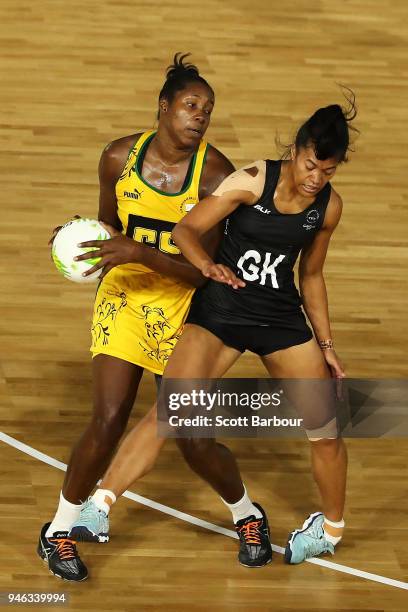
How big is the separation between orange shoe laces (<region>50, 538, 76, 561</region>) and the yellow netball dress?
83 cm

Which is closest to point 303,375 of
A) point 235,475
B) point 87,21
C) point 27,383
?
point 235,475

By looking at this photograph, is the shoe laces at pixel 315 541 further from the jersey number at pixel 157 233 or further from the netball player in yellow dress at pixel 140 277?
the jersey number at pixel 157 233

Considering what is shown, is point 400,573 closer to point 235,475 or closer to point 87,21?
point 235,475

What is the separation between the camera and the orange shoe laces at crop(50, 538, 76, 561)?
634cm

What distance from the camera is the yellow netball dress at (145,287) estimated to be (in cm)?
637

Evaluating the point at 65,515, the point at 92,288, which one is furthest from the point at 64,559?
the point at 92,288

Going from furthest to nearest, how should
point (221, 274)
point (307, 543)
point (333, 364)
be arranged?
point (307, 543)
point (333, 364)
point (221, 274)

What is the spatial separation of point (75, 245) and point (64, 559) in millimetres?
1390

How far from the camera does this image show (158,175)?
21.1 feet

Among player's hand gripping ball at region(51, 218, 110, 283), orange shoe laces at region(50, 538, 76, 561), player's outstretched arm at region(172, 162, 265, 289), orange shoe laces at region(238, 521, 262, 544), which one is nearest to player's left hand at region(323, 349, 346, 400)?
player's outstretched arm at region(172, 162, 265, 289)

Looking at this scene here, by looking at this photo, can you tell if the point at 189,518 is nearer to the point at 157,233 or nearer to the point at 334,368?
the point at 334,368

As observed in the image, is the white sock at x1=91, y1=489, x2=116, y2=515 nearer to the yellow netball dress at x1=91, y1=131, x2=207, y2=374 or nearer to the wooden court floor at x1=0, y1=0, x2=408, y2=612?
the wooden court floor at x1=0, y1=0, x2=408, y2=612

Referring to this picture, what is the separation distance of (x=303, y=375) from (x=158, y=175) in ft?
3.59

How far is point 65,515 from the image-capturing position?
20.8 ft
